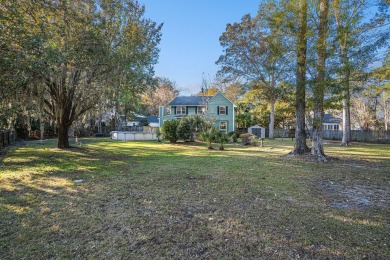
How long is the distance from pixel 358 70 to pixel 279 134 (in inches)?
925

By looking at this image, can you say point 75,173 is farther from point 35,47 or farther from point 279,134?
point 279,134

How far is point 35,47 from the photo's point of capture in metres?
5.80

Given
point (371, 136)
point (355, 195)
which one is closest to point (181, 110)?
point (371, 136)

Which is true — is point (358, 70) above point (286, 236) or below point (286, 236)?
above

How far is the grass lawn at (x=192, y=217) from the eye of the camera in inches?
93.7

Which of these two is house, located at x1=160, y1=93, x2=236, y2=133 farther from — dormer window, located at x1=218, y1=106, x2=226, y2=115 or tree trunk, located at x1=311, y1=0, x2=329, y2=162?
tree trunk, located at x1=311, y1=0, x2=329, y2=162

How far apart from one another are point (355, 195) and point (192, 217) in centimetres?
334

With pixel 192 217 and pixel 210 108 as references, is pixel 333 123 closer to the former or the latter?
pixel 210 108

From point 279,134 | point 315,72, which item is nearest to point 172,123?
point 315,72

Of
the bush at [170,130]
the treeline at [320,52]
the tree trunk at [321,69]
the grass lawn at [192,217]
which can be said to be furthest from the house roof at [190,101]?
the grass lawn at [192,217]

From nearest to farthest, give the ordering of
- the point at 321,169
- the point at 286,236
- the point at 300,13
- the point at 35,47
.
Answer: the point at 286,236 < the point at 35,47 < the point at 321,169 < the point at 300,13

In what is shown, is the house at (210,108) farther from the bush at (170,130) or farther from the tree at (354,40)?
the tree at (354,40)

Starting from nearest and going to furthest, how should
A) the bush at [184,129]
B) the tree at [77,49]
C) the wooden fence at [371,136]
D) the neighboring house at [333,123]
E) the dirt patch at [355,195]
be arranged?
the dirt patch at [355,195]
the tree at [77,49]
the bush at [184,129]
the wooden fence at [371,136]
the neighboring house at [333,123]

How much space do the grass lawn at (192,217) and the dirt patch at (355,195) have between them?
0.7 inches
